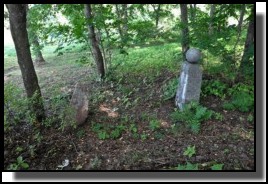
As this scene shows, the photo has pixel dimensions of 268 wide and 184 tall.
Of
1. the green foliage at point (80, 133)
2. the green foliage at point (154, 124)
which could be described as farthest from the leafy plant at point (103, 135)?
the green foliage at point (154, 124)

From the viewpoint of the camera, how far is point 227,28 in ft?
17.7

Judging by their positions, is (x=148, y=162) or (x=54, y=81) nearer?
(x=148, y=162)

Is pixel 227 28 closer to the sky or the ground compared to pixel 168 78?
closer to the sky

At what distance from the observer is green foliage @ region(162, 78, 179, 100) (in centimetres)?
582

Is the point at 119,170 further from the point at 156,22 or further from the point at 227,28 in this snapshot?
the point at 156,22

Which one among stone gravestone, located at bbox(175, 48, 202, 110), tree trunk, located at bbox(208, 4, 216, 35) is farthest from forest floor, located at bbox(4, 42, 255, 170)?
tree trunk, located at bbox(208, 4, 216, 35)

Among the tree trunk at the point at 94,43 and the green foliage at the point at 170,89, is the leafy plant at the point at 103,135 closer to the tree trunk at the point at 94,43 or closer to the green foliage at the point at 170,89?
the green foliage at the point at 170,89

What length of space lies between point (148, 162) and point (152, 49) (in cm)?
523

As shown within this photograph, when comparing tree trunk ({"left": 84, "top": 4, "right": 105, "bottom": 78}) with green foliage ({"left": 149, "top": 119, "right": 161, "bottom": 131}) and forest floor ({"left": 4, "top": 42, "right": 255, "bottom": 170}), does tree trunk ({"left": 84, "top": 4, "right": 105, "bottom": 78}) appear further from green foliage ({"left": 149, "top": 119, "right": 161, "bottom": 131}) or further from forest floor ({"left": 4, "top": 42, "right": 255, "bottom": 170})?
green foliage ({"left": 149, "top": 119, "right": 161, "bottom": 131})

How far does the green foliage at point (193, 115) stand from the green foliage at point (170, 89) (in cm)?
57

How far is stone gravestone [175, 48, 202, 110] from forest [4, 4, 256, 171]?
53mm

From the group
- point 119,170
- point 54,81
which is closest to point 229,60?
point 119,170

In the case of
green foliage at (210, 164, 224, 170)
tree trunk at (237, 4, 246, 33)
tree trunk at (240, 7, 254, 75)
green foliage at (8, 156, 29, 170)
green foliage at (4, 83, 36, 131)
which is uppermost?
tree trunk at (237, 4, 246, 33)

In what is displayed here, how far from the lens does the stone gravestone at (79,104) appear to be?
16.7ft
